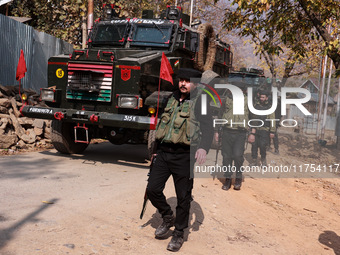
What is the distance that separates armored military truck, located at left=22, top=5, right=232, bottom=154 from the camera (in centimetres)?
736

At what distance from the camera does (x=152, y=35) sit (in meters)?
8.60

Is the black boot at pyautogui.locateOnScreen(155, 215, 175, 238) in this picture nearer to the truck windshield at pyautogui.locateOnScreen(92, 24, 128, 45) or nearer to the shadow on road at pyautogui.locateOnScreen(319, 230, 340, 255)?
the shadow on road at pyautogui.locateOnScreen(319, 230, 340, 255)

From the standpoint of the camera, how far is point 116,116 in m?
7.26

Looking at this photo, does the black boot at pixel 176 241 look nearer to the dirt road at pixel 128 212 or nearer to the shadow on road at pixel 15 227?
the dirt road at pixel 128 212

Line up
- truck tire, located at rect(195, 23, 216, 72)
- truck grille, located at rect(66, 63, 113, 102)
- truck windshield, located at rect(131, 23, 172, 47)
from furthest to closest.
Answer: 1. truck tire, located at rect(195, 23, 216, 72)
2. truck windshield, located at rect(131, 23, 172, 47)
3. truck grille, located at rect(66, 63, 113, 102)

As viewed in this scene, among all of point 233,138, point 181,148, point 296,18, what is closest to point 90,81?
point 233,138

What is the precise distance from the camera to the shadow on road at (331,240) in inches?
212

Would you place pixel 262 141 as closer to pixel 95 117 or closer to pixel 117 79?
pixel 117 79

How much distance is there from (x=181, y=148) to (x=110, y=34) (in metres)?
5.70

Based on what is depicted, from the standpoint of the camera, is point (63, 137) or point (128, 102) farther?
point (63, 137)

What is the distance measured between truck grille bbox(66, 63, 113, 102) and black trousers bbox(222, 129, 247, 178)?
244cm

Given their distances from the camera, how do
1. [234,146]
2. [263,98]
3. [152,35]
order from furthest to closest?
[152,35], [263,98], [234,146]

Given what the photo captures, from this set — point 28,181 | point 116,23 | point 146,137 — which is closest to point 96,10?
point 116,23

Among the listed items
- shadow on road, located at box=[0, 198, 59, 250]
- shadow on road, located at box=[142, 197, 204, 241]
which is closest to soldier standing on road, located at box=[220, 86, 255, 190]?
shadow on road, located at box=[142, 197, 204, 241]
